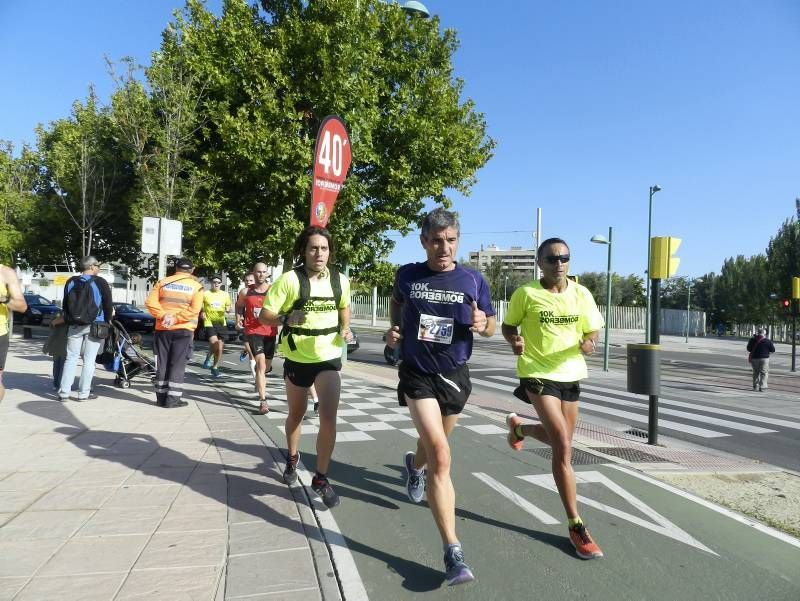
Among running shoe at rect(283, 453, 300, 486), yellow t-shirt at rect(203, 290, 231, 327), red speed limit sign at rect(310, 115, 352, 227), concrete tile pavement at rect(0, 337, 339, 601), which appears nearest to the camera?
concrete tile pavement at rect(0, 337, 339, 601)

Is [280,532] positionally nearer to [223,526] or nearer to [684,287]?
[223,526]

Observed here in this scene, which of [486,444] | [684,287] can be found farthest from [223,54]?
[684,287]

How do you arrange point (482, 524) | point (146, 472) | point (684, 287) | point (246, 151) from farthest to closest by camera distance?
point (684, 287) → point (246, 151) → point (146, 472) → point (482, 524)

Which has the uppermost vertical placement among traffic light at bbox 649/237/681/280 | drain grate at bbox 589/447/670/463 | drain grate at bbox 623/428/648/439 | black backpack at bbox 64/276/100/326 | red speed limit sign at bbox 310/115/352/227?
red speed limit sign at bbox 310/115/352/227

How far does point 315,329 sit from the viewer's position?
13.0ft

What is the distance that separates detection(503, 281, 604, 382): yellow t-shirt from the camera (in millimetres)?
3545

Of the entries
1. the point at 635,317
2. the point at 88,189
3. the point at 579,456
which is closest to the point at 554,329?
the point at 579,456

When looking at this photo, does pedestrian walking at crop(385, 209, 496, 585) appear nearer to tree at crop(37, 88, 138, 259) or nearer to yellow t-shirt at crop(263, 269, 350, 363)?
yellow t-shirt at crop(263, 269, 350, 363)

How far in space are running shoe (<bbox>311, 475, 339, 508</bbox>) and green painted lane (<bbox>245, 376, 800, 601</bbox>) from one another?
82 mm

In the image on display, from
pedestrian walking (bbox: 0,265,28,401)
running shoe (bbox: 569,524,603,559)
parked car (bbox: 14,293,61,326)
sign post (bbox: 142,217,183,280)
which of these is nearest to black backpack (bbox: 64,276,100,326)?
sign post (bbox: 142,217,183,280)

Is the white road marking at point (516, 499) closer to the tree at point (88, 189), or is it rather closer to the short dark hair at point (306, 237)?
the short dark hair at point (306, 237)

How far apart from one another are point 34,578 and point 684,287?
330 ft

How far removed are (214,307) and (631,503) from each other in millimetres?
8045

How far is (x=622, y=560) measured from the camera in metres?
3.11
